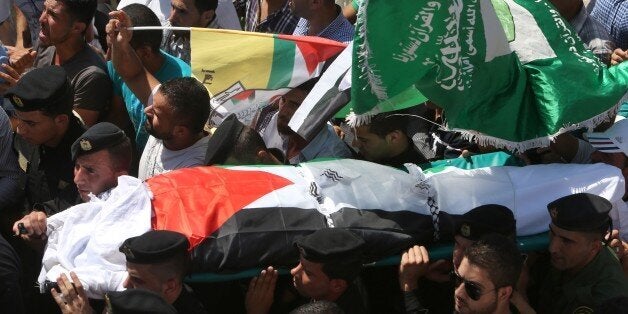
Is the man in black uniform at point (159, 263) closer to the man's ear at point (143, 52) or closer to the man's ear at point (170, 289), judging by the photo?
the man's ear at point (170, 289)

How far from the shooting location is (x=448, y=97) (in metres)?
4.98

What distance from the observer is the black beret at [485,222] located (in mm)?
4707

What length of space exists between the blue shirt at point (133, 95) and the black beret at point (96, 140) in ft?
2.51

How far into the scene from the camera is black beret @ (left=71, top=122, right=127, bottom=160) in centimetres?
502

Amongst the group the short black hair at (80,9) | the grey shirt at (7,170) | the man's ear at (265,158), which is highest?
the short black hair at (80,9)

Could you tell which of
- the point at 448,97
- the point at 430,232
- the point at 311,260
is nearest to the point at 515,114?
the point at 448,97

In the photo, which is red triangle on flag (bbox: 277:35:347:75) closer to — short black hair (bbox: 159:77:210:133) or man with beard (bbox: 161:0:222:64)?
short black hair (bbox: 159:77:210:133)

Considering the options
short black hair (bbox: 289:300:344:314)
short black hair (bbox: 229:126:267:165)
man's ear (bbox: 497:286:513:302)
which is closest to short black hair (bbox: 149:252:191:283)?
short black hair (bbox: 289:300:344:314)

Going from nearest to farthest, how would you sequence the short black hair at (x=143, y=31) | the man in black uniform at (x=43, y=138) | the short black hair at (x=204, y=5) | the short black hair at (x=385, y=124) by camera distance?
the short black hair at (x=385, y=124)
the man in black uniform at (x=43, y=138)
the short black hair at (x=143, y=31)
the short black hair at (x=204, y=5)

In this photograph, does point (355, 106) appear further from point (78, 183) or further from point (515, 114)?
point (78, 183)

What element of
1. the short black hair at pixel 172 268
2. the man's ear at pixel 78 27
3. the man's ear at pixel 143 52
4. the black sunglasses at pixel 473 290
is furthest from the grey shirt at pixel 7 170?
the black sunglasses at pixel 473 290

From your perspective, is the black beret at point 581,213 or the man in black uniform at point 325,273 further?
the black beret at point 581,213

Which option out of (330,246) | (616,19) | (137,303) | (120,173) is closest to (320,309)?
(330,246)

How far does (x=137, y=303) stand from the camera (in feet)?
12.9
